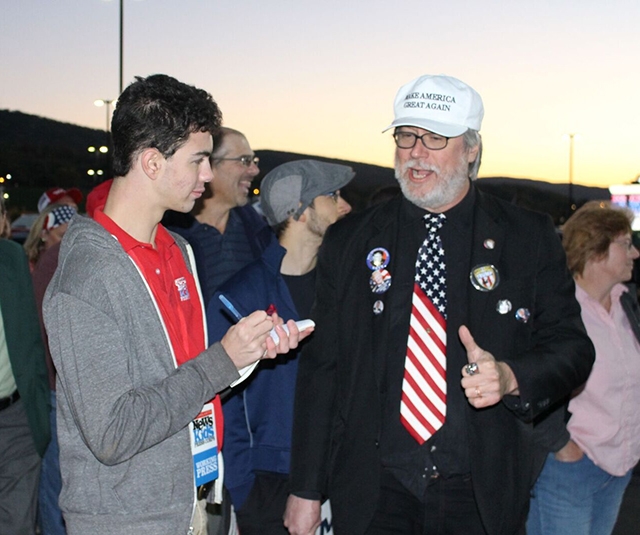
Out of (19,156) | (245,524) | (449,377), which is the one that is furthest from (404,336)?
(19,156)

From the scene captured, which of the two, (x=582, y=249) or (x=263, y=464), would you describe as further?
(x=582, y=249)

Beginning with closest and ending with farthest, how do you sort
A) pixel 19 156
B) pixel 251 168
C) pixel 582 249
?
pixel 582 249 → pixel 251 168 → pixel 19 156

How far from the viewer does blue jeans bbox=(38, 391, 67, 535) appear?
17.6 feet

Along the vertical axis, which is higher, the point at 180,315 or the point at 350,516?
the point at 180,315

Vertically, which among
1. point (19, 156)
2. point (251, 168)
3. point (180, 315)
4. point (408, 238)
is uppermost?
point (19, 156)

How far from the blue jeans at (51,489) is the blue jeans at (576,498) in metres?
3.16

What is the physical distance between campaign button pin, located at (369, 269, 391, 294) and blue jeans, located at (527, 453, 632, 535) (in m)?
1.86

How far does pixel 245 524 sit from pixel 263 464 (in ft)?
0.98

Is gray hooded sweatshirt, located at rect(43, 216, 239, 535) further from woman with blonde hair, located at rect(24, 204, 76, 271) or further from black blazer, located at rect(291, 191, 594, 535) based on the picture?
woman with blonde hair, located at rect(24, 204, 76, 271)

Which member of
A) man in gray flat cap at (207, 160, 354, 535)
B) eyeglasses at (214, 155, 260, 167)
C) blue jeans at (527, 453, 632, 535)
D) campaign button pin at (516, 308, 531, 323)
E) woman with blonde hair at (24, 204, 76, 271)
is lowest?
blue jeans at (527, 453, 632, 535)

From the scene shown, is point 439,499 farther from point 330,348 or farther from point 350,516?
point 330,348

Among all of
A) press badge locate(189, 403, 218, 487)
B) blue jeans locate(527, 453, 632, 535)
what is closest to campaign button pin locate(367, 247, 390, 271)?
press badge locate(189, 403, 218, 487)

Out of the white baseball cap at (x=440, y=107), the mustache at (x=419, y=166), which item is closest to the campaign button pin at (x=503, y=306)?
the mustache at (x=419, y=166)

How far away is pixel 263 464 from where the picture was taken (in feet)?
12.3
